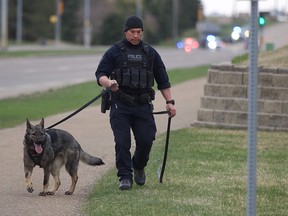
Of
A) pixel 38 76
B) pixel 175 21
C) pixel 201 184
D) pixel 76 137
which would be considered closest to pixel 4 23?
pixel 38 76

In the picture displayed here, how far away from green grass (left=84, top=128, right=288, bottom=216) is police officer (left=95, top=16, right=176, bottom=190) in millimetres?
499

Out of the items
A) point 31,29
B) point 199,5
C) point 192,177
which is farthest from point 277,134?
point 199,5

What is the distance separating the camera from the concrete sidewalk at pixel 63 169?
31.6 feet

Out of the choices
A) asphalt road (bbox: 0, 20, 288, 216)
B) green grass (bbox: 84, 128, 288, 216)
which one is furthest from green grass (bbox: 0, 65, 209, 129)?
green grass (bbox: 84, 128, 288, 216)

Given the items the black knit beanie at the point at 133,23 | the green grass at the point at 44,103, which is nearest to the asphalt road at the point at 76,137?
the green grass at the point at 44,103

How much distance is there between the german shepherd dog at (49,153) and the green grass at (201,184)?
0.44 meters

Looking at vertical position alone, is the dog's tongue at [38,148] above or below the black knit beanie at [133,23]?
below

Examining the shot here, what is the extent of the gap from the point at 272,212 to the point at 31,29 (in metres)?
101

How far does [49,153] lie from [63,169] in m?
2.37

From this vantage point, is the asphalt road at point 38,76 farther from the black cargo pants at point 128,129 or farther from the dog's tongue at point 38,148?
the dog's tongue at point 38,148

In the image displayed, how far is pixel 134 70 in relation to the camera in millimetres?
10109

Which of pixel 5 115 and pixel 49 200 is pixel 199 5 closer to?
pixel 5 115

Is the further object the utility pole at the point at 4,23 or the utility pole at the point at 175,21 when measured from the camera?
the utility pole at the point at 175,21

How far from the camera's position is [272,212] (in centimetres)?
903
